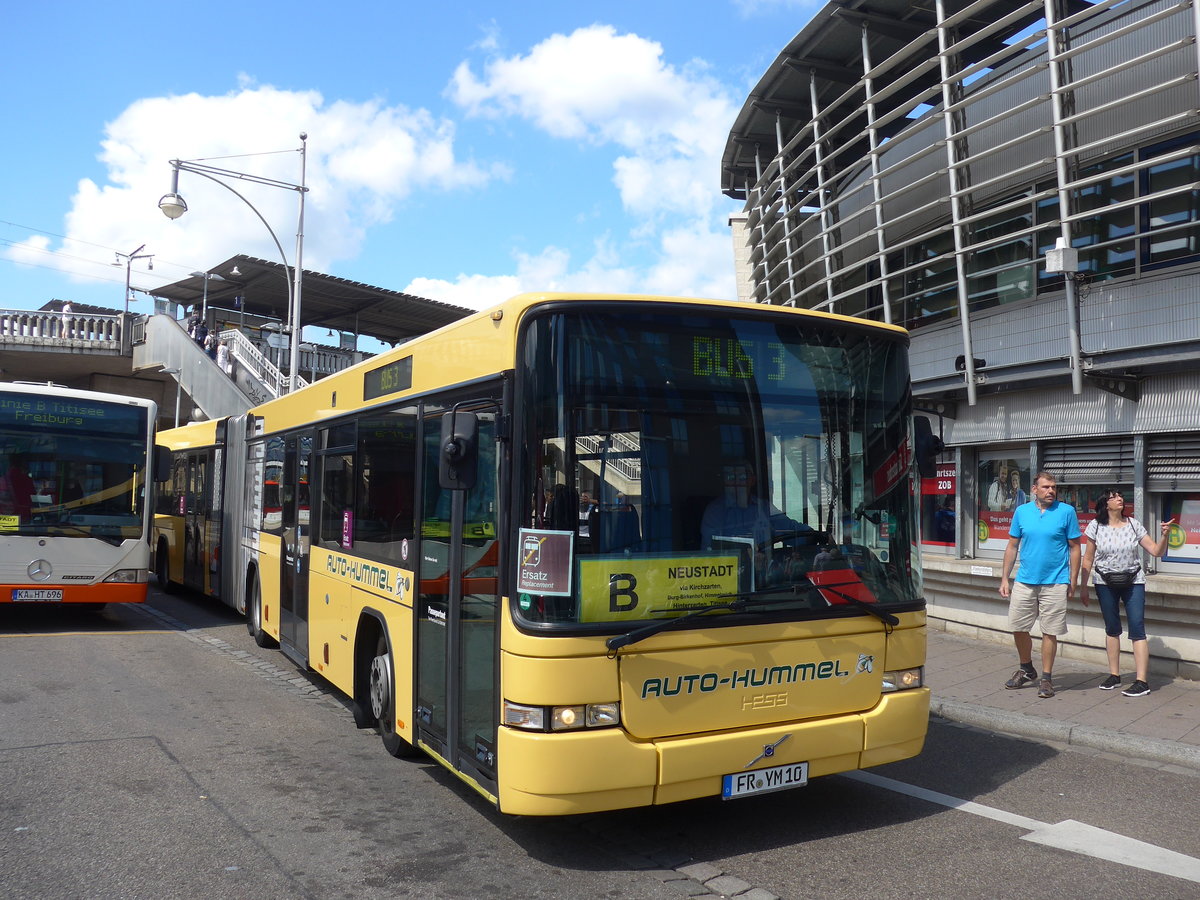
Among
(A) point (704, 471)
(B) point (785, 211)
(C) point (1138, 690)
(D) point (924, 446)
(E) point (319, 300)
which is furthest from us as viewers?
(E) point (319, 300)

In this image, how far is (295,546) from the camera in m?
9.26

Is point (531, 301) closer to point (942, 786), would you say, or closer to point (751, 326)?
point (751, 326)

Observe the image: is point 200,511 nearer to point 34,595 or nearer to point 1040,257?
point 34,595

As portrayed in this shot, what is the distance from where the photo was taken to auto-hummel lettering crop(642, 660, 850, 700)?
4.74 metres

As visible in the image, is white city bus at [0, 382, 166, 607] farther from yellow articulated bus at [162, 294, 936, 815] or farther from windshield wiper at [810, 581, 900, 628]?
windshield wiper at [810, 581, 900, 628]

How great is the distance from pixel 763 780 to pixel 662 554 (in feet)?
4.11

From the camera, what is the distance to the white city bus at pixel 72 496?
39.1ft

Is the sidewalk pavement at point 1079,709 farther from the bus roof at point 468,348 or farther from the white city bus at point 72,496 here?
the white city bus at point 72,496

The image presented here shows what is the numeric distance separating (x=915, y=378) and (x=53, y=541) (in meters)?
11.2

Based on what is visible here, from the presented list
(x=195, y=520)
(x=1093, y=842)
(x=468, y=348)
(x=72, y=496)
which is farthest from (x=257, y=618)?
(x=1093, y=842)

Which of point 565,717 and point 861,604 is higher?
point 861,604

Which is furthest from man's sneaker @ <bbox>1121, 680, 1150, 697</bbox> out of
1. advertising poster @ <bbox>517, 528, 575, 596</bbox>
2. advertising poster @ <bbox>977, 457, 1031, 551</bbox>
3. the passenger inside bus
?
advertising poster @ <bbox>517, 528, 575, 596</bbox>

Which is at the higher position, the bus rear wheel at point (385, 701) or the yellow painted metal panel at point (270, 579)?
the yellow painted metal panel at point (270, 579)

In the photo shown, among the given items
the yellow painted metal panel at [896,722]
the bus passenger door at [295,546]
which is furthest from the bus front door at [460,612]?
the bus passenger door at [295,546]
